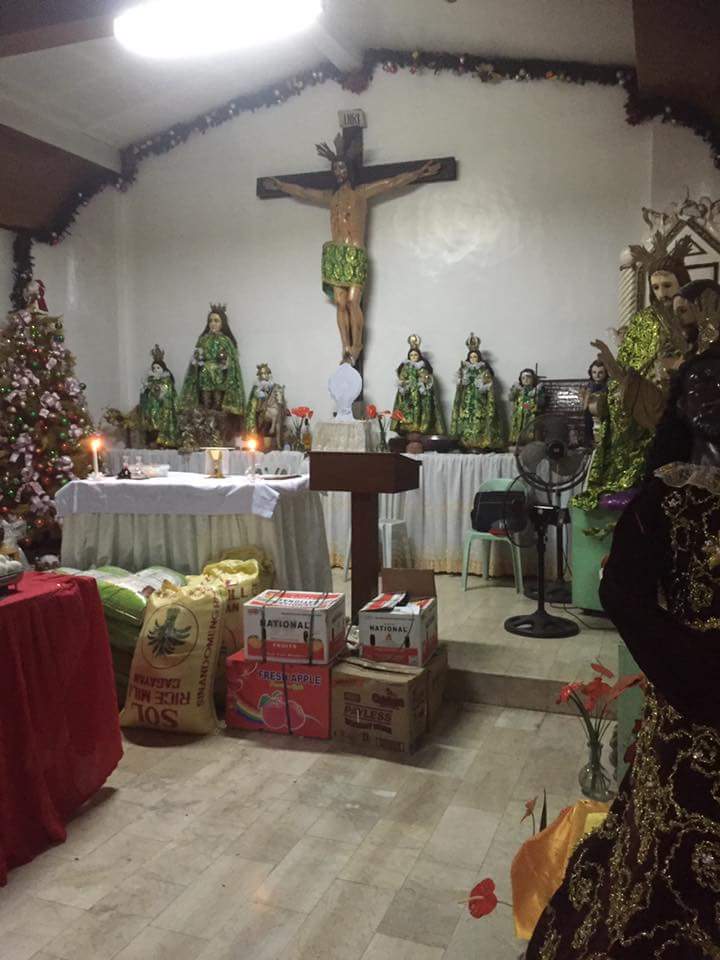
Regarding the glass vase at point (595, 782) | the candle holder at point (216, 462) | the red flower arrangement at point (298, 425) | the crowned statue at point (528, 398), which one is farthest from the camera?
the red flower arrangement at point (298, 425)

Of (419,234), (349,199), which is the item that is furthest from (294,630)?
(349,199)

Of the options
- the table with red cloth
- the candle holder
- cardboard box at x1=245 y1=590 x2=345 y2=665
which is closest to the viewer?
the table with red cloth

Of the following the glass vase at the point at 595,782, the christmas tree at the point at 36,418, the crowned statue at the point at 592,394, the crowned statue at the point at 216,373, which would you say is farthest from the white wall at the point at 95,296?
the glass vase at the point at 595,782

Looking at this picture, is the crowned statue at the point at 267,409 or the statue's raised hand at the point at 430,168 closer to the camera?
the statue's raised hand at the point at 430,168

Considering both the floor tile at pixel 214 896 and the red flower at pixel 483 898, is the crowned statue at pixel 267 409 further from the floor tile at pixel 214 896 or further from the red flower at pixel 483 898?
the red flower at pixel 483 898

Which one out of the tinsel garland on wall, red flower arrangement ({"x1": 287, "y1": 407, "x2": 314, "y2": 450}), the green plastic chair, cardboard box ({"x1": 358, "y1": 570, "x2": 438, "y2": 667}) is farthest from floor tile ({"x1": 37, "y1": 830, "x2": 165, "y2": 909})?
the tinsel garland on wall

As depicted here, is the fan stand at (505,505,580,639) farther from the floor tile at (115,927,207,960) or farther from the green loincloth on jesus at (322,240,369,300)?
the green loincloth on jesus at (322,240,369,300)

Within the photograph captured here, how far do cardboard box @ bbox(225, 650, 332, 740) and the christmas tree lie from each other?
14.0 ft

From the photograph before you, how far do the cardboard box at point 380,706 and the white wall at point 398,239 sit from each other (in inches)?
167

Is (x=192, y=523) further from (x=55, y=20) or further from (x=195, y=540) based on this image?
(x=55, y=20)

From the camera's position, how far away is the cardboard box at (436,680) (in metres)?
3.49

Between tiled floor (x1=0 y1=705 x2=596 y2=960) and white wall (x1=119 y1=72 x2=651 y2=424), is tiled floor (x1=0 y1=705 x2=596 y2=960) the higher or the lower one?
the lower one

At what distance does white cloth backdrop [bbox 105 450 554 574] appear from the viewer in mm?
6253

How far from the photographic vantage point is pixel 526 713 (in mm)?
3688
